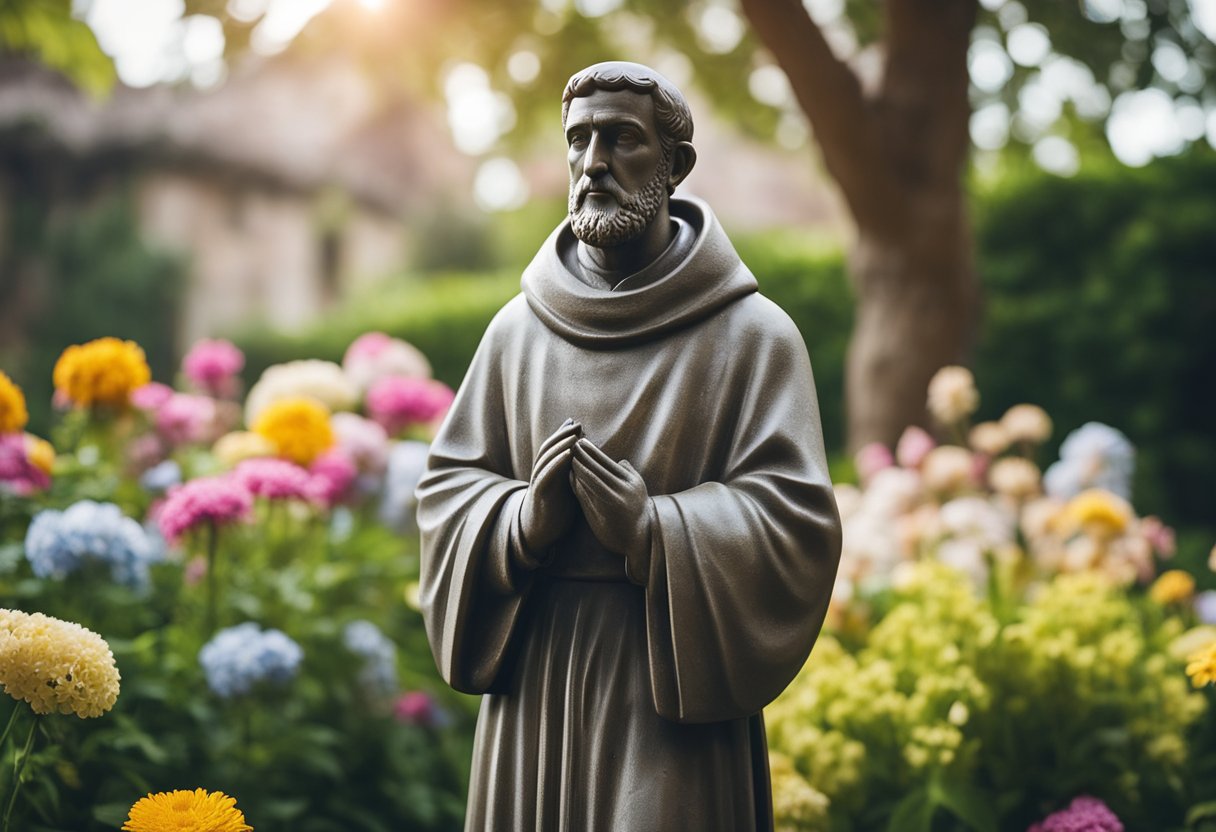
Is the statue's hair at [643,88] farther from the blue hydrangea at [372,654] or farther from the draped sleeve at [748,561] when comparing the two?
the blue hydrangea at [372,654]

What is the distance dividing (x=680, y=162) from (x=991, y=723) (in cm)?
209

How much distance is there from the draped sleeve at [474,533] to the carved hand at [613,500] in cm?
20

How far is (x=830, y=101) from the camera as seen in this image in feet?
18.5

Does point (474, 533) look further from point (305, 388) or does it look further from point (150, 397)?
point (150, 397)

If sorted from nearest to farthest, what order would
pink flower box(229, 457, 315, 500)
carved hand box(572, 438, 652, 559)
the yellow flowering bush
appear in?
1. carved hand box(572, 438, 652, 559)
2. the yellow flowering bush
3. pink flower box(229, 457, 315, 500)

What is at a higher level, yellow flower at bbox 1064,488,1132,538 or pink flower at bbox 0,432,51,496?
pink flower at bbox 0,432,51,496

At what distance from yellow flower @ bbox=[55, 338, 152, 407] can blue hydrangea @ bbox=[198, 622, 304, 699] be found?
3.58 feet

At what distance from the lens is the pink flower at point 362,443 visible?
4629 millimetres

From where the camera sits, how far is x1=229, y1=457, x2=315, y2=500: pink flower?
381 cm

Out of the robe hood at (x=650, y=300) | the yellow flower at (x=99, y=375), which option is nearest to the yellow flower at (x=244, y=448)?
the yellow flower at (x=99, y=375)

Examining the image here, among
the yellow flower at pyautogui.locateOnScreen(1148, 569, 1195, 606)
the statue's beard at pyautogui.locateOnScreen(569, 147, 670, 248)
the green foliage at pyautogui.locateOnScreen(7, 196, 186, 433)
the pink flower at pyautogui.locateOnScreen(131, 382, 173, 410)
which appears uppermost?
the green foliage at pyautogui.locateOnScreen(7, 196, 186, 433)

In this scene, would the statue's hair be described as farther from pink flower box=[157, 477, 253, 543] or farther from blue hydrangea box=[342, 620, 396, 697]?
blue hydrangea box=[342, 620, 396, 697]

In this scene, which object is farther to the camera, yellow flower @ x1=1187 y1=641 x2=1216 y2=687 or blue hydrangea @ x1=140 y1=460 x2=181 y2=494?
blue hydrangea @ x1=140 y1=460 x2=181 y2=494

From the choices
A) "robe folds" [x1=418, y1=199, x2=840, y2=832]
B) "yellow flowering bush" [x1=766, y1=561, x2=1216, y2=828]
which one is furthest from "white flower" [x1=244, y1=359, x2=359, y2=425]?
"robe folds" [x1=418, y1=199, x2=840, y2=832]
